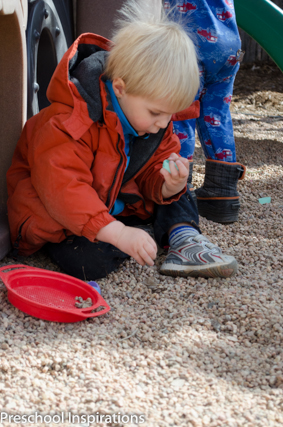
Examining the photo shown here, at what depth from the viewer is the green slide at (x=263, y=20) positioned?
3.13 metres

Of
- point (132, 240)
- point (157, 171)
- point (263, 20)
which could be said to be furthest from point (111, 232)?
point (263, 20)

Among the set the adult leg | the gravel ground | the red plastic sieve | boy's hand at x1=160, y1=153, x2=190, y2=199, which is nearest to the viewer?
the gravel ground

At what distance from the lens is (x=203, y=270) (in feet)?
5.14

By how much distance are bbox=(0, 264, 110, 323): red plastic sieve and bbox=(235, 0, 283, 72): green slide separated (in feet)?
8.20

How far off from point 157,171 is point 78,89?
44 centimetres

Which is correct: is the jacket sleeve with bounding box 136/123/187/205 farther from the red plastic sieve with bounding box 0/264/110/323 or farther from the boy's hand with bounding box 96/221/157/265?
the red plastic sieve with bounding box 0/264/110/323

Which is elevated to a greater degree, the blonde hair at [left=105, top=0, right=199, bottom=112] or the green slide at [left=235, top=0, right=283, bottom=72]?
the blonde hair at [left=105, top=0, right=199, bottom=112]

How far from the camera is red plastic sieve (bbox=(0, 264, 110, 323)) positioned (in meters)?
1.25

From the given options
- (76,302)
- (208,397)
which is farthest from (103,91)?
(208,397)

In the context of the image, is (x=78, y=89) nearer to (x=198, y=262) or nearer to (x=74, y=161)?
(x=74, y=161)

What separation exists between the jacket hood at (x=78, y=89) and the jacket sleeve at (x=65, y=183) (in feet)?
0.18

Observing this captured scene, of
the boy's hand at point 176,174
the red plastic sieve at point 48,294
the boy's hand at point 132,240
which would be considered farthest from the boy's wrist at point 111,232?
the boy's hand at point 176,174

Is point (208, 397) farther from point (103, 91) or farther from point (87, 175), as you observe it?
point (103, 91)

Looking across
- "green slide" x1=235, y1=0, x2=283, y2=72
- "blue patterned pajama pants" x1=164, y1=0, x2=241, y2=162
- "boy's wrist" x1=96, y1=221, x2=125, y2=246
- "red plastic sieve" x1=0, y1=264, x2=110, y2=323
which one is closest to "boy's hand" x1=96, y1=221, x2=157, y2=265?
"boy's wrist" x1=96, y1=221, x2=125, y2=246
